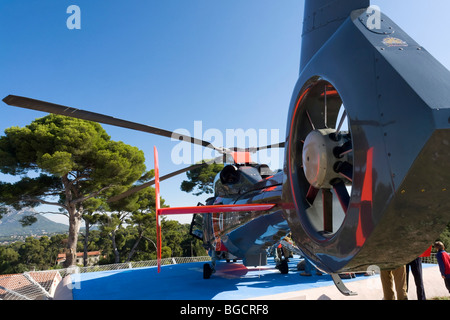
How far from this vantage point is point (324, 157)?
227 centimetres

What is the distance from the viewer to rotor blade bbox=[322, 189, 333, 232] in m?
2.62

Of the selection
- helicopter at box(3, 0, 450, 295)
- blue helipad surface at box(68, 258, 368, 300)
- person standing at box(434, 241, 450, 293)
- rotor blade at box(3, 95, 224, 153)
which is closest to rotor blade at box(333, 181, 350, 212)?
helicopter at box(3, 0, 450, 295)

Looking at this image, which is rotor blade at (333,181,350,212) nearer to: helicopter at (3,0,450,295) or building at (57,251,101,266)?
helicopter at (3,0,450,295)

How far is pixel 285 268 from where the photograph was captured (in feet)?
29.7

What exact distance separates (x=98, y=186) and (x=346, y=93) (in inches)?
779

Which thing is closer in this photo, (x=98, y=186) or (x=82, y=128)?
(x=82, y=128)

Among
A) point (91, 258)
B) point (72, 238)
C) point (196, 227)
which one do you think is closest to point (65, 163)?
point (72, 238)

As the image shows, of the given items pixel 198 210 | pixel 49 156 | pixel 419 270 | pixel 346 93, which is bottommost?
pixel 419 270

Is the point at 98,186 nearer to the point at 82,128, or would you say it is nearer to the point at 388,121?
the point at 82,128

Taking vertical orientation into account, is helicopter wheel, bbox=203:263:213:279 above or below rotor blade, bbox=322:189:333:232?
below

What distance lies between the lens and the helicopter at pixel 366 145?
4.93 feet

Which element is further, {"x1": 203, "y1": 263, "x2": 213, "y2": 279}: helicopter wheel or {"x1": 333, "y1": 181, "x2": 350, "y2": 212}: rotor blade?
{"x1": 203, "y1": 263, "x2": 213, "y2": 279}: helicopter wheel

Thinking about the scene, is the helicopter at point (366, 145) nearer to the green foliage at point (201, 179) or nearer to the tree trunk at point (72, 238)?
the tree trunk at point (72, 238)
